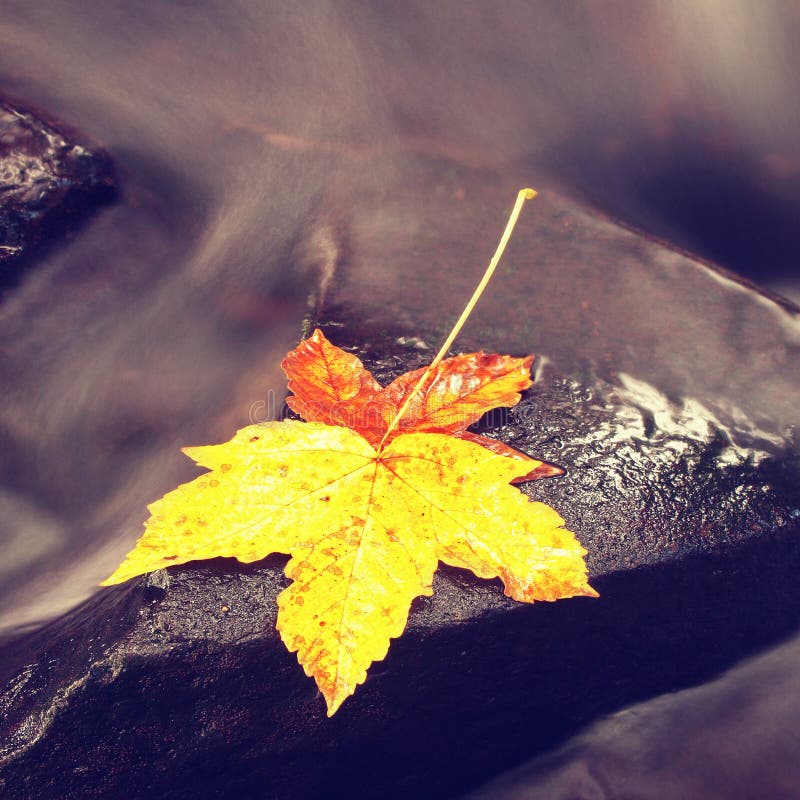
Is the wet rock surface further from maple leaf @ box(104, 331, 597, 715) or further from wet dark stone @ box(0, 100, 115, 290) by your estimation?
wet dark stone @ box(0, 100, 115, 290)

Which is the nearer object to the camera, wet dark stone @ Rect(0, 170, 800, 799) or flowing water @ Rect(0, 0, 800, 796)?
wet dark stone @ Rect(0, 170, 800, 799)

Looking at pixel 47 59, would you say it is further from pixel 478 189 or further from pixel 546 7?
pixel 546 7

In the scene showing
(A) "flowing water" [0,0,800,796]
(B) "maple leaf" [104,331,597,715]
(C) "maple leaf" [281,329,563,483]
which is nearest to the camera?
(B) "maple leaf" [104,331,597,715]

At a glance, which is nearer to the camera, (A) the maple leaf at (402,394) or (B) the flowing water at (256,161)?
(A) the maple leaf at (402,394)

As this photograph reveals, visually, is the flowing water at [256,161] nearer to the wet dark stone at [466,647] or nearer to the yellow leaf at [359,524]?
the wet dark stone at [466,647]

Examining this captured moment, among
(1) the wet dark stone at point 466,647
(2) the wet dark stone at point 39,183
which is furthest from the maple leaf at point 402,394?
(2) the wet dark stone at point 39,183

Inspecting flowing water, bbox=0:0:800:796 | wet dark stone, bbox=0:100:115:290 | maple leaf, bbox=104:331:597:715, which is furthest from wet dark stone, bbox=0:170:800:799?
wet dark stone, bbox=0:100:115:290

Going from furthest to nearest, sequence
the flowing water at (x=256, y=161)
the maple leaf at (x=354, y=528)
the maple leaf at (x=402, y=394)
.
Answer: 1. the flowing water at (x=256, y=161)
2. the maple leaf at (x=402, y=394)
3. the maple leaf at (x=354, y=528)
